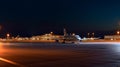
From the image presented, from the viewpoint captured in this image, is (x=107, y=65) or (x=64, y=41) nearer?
(x=107, y=65)

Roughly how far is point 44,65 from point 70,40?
69477 millimetres

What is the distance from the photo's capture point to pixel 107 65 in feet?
67.0

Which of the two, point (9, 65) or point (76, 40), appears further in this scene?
point (76, 40)

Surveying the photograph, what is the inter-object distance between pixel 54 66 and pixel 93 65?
274 centimetres

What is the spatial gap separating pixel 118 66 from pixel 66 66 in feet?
11.4

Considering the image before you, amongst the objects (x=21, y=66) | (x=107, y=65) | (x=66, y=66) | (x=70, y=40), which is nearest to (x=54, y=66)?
(x=66, y=66)

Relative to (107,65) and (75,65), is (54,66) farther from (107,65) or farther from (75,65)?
(107,65)

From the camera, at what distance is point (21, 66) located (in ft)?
66.9

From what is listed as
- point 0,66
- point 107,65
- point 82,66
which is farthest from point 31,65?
point 107,65

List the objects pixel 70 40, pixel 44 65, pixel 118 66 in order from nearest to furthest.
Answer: pixel 118 66, pixel 44 65, pixel 70 40

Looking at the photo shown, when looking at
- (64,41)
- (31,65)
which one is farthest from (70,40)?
(31,65)

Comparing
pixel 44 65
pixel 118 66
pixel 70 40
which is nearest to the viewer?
pixel 118 66

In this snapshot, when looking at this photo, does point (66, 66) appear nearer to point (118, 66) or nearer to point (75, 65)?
point (75, 65)

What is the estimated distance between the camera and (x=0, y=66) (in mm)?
20219
